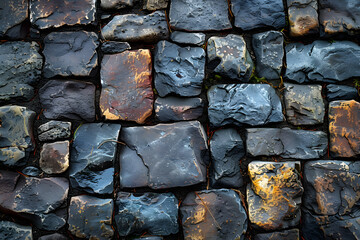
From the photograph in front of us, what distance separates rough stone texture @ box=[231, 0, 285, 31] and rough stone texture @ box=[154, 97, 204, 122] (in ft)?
1.86

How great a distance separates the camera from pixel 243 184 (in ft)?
5.86

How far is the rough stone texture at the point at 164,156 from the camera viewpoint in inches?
67.6

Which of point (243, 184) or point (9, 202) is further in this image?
point (243, 184)

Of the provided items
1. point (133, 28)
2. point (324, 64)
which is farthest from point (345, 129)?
point (133, 28)

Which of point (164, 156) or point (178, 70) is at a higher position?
point (178, 70)

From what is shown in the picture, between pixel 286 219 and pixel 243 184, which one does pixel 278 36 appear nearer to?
pixel 243 184

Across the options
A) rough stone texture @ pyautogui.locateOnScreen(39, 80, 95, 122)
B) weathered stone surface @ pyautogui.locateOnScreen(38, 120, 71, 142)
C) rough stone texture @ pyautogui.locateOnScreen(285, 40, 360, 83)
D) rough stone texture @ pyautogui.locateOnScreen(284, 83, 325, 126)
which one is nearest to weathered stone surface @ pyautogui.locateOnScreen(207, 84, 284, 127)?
rough stone texture @ pyautogui.locateOnScreen(284, 83, 325, 126)

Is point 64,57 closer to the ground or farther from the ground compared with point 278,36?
closer to the ground

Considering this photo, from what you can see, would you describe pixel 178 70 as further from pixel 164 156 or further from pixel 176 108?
pixel 164 156

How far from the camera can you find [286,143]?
1784 millimetres

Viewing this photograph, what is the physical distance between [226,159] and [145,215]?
58cm

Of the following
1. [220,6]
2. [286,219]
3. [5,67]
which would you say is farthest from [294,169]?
[5,67]

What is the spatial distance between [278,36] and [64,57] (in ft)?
4.35

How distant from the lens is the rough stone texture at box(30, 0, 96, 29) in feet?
5.89
